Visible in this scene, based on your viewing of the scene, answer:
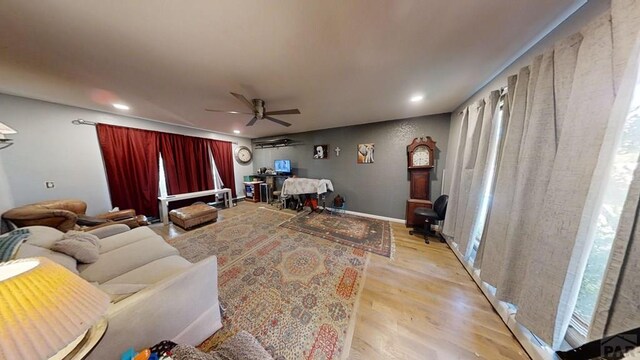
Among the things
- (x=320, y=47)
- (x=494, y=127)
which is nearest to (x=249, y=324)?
(x=320, y=47)

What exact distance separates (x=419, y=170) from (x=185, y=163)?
543 cm

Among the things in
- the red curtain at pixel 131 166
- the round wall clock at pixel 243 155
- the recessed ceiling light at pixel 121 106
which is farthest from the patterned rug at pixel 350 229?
the recessed ceiling light at pixel 121 106

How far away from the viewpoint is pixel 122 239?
1.96 metres

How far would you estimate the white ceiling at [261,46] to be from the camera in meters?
1.07

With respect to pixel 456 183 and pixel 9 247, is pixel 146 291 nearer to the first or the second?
pixel 9 247

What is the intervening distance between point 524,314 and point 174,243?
4107 mm

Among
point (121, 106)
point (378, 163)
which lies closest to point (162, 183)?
point (121, 106)

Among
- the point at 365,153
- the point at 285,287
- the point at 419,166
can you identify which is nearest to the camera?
the point at 285,287

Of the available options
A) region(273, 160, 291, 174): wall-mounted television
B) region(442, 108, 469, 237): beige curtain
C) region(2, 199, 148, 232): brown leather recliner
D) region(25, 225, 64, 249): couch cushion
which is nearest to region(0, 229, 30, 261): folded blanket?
region(25, 225, 64, 249): couch cushion

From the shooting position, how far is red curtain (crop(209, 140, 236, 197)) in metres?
4.78

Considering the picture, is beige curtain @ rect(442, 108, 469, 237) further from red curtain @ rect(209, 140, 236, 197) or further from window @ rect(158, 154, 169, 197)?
window @ rect(158, 154, 169, 197)

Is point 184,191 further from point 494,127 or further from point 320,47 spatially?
point 494,127

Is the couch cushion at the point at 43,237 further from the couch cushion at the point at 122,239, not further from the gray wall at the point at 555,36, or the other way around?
the gray wall at the point at 555,36

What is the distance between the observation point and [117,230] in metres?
2.21
